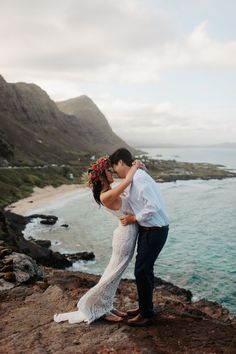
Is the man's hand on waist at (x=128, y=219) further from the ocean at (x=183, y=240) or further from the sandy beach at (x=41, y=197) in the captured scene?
the sandy beach at (x=41, y=197)

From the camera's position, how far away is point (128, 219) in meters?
7.56

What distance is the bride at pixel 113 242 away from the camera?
7617mm

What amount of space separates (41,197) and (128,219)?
2270 inches

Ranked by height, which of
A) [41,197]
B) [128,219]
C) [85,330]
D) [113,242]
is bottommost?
[41,197]

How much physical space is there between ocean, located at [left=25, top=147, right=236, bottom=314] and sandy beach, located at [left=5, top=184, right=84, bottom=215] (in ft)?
5.34

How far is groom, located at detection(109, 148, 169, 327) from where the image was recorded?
7.30 meters

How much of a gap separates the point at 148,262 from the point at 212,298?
1486 centimetres

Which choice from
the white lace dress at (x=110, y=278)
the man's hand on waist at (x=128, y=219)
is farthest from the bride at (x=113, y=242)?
the man's hand on waist at (x=128, y=219)

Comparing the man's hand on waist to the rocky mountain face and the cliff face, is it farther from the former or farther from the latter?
the rocky mountain face

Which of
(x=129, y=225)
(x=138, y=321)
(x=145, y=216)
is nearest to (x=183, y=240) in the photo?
(x=138, y=321)

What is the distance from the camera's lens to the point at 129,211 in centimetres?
772

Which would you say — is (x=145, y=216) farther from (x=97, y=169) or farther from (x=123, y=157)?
(x=97, y=169)

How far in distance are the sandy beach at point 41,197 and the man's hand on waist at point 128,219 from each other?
137ft

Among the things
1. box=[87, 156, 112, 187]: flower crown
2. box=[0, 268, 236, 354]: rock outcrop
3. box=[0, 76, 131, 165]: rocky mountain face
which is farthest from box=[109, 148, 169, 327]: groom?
box=[0, 76, 131, 165]: rocky mountain face
